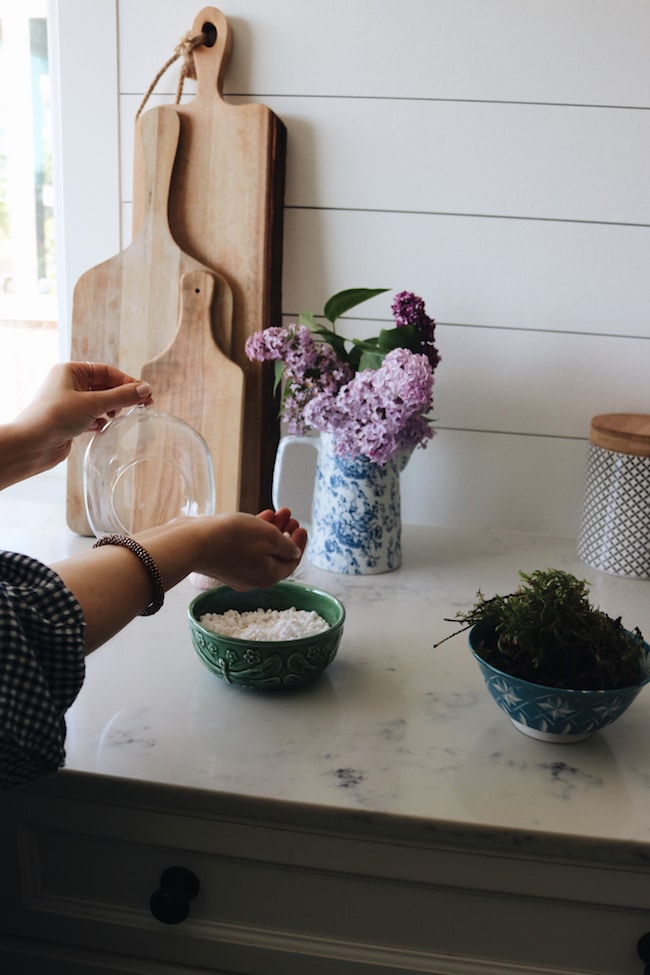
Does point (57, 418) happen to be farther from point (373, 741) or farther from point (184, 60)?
point (184, 60)

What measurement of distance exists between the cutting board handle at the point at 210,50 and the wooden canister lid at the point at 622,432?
0.70 m

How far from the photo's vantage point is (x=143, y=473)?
993mm

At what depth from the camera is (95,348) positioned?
1.21 m

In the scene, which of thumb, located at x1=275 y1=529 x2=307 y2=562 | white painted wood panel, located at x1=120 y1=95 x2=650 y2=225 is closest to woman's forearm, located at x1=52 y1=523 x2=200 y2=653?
thumb, located at x1=275 y1=529 x2=307 y2=562

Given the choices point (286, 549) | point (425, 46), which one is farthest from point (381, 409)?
point (425, 46)

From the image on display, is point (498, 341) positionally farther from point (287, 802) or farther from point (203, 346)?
point (287, 802)

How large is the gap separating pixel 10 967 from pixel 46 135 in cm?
123

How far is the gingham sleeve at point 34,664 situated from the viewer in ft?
1.77

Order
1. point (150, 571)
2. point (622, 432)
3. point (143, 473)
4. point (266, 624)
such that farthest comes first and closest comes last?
point (622, 432) → point (143, 473) → point (266, 624) → point (150, 571)

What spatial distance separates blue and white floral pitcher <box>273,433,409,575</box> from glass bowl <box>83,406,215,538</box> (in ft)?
0.51

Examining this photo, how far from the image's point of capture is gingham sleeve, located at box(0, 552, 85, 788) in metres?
0.54

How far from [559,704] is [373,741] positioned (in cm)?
17

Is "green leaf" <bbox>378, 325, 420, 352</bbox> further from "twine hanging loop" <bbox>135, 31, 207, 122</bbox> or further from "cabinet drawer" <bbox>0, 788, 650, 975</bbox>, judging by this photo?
"cabinet drawer" <bbox>0, 788, 650, 975</bbox>

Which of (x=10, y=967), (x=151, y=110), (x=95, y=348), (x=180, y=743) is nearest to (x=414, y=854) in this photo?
(x=180, y=743)
